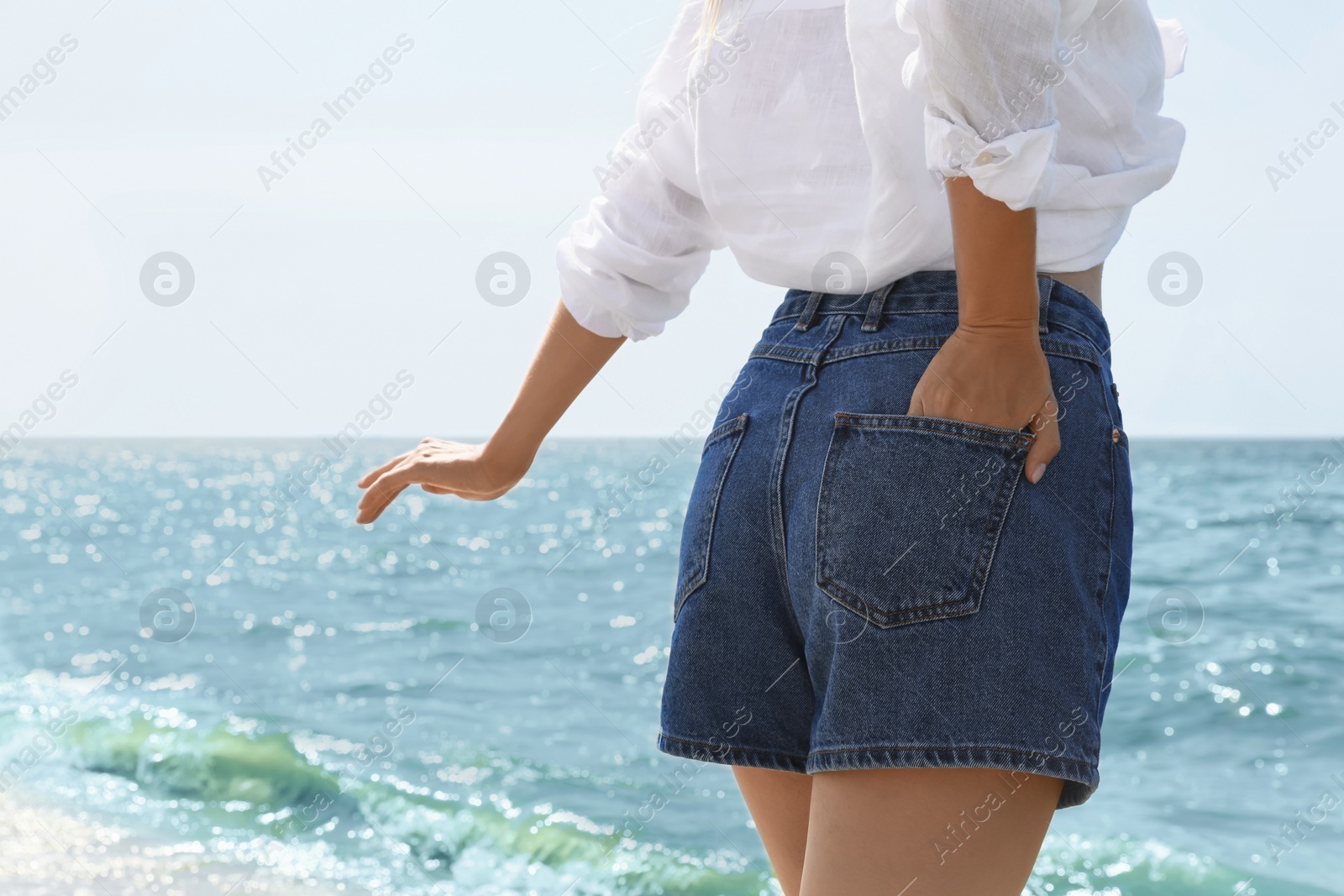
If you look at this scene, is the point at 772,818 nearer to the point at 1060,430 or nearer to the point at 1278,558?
the point at 1060,430

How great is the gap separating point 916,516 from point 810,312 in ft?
0.81

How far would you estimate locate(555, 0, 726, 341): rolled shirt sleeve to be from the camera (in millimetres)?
1201

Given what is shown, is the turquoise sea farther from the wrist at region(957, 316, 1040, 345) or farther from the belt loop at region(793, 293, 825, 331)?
the wrist at region(957, 316, 1040, 345)

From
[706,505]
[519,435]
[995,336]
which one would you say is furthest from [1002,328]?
[519,435]

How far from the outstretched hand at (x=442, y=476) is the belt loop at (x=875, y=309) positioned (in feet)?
1.77

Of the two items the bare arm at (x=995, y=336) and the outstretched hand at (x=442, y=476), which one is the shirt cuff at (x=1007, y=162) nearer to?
the bare arm at (x=995, y=336)

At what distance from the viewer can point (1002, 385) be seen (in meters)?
0.81

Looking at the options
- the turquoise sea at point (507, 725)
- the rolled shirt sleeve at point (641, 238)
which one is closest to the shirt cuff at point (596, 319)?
the rolled shirt sleeve at point (641, 238)

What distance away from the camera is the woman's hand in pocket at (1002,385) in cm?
81

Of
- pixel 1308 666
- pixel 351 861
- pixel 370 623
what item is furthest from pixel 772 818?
pixel 370 623

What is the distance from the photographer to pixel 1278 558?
11.8 metres

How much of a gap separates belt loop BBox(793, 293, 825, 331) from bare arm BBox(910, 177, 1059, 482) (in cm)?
17

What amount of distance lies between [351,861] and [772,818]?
3.61 m

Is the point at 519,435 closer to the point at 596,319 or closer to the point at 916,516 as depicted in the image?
the point at 596,319
